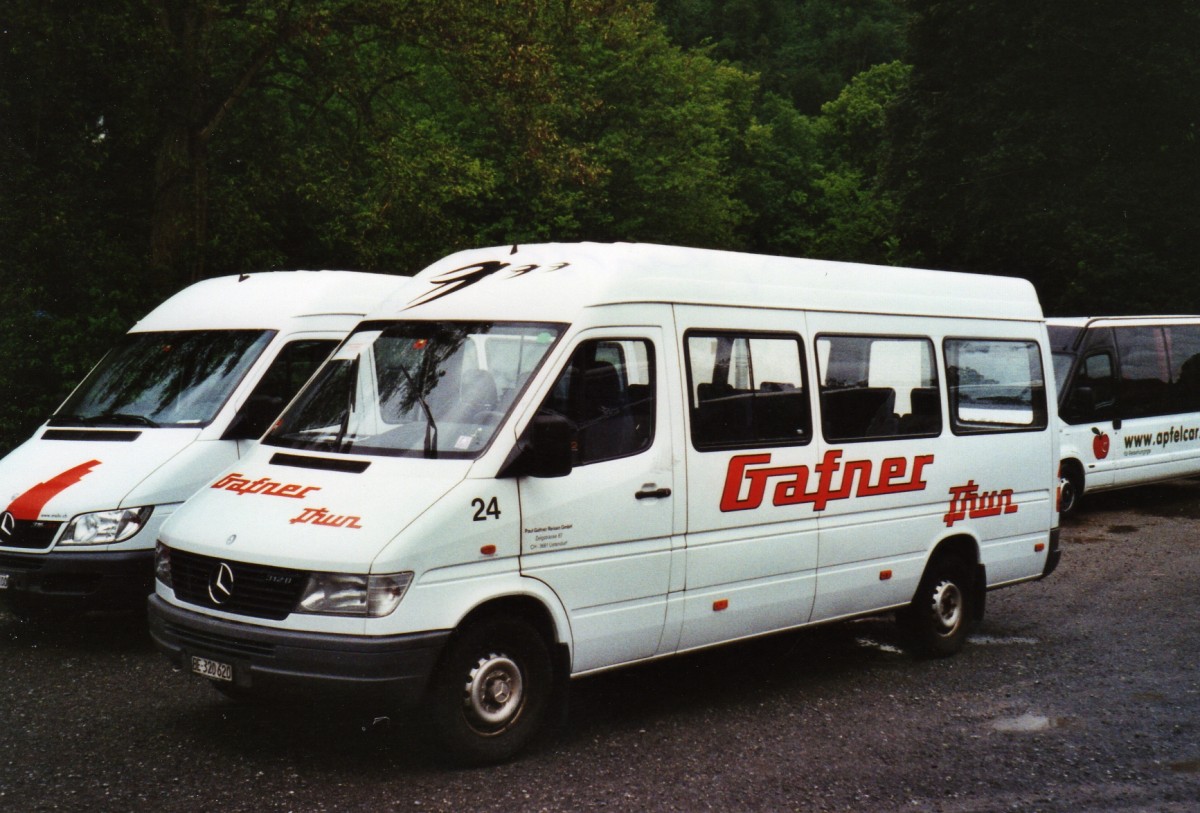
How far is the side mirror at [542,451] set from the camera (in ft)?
19.0

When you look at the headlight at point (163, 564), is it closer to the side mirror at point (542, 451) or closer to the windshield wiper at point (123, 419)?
the side mirror at point (542, 451)

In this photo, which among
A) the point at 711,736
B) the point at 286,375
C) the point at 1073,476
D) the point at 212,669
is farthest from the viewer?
the point at 1073,476

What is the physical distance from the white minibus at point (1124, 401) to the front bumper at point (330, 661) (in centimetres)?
1092

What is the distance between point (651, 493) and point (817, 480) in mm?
1391

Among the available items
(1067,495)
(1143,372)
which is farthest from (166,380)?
(1143,372)

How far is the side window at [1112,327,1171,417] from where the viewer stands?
15.7m

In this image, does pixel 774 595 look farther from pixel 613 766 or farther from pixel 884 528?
pixel 613 766

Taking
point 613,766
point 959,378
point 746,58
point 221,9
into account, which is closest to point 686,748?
point 613,766

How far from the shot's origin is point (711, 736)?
21.5ft

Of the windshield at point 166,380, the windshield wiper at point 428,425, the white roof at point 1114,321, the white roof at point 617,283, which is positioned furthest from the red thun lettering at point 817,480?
the white roof at point 1114,321

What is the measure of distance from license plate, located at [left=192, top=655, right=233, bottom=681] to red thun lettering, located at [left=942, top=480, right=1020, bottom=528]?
15.4ft

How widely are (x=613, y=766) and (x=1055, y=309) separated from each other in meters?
27.3

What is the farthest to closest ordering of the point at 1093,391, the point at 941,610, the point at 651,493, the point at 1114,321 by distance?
the point at 1114,321, the point at 1093,391, the point at 941,610, the point at 651,493

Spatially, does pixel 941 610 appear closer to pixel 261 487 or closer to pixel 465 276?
pixel 465 276
